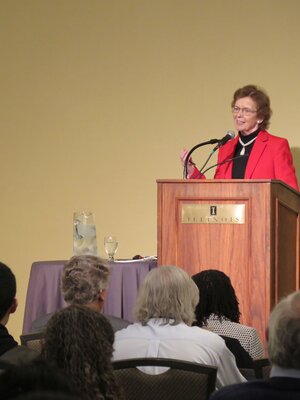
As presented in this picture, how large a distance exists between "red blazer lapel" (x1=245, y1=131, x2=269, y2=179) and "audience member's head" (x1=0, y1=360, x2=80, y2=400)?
13.4ft

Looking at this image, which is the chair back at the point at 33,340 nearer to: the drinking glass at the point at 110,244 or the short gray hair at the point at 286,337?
the short gray hair at the point at 286,337

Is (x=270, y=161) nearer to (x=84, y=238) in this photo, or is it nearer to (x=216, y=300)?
(x=84, y=238)

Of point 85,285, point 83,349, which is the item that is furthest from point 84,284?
point 83,349

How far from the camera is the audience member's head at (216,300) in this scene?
3443 millimetres

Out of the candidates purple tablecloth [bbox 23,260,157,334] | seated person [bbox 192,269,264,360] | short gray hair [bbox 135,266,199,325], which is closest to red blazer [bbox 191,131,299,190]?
purple tablecloth [bbox 23,260,157,334]

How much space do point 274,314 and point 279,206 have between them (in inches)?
93.2

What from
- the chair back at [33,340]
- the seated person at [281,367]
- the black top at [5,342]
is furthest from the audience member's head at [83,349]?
the chair back at [33,340]

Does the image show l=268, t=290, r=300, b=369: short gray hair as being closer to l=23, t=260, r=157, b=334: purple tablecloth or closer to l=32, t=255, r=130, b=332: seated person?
l=32, t=255, r=130, b=332: seated person

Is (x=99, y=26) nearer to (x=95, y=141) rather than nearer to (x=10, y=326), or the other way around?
(x=95, y=141)

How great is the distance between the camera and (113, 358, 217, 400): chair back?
228cm

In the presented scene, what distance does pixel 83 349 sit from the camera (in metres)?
1.92

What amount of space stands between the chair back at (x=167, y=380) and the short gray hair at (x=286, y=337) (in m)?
0.39

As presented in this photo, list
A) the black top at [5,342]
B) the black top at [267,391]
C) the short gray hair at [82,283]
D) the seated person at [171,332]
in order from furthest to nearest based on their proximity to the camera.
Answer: the short gray hair at [82,283] < the seated person at [171,332] < the black top at [5,342] < the black top at [267,391]

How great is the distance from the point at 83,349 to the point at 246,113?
350 cm
